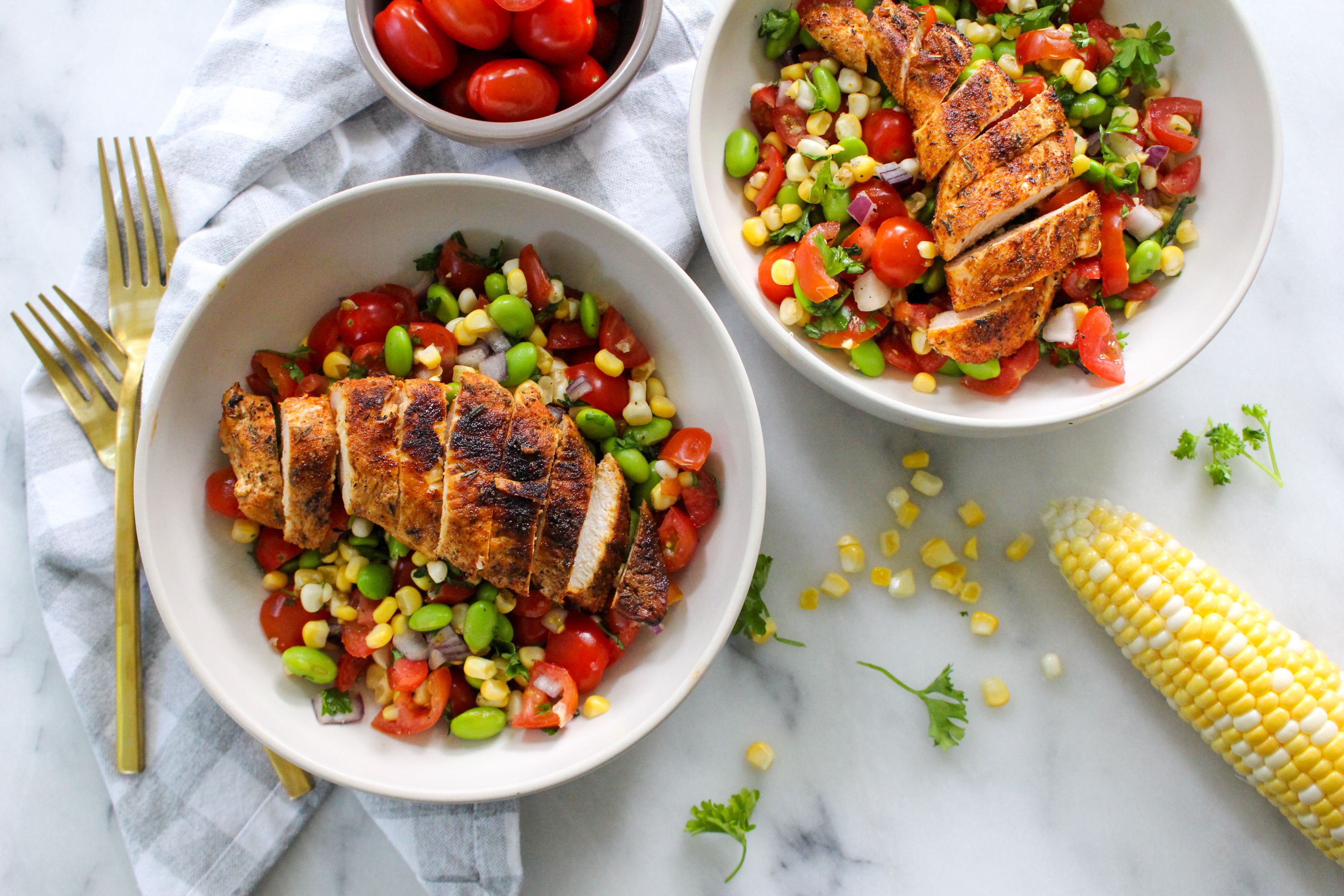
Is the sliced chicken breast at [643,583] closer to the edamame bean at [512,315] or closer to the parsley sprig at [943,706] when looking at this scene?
the edamame bean at [512,315]

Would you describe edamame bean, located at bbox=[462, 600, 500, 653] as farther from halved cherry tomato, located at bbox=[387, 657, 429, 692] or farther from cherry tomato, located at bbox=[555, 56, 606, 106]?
cherry tomato, located at bbox=[555, 56, 606, 106]

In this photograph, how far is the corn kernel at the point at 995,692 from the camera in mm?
3656

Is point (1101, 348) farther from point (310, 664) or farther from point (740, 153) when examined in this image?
point (310, 664)

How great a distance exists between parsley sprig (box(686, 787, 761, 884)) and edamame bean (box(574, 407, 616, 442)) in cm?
155

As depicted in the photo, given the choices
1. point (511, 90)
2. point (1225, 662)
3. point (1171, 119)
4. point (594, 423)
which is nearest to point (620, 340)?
point (594, 423)

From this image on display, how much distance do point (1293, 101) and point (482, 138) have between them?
138 inches

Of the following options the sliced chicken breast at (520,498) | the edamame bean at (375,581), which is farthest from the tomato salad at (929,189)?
the edamame bean at (375,581)

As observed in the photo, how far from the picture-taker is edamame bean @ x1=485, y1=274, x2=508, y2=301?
10.4 ft

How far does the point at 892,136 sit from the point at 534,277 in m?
1.45

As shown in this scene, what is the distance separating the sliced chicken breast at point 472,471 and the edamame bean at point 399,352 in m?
0.28

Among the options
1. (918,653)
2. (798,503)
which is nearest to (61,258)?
(798,503)

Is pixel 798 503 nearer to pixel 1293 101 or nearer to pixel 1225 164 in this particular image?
pixel 1225 164

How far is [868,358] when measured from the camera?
322 centimetres

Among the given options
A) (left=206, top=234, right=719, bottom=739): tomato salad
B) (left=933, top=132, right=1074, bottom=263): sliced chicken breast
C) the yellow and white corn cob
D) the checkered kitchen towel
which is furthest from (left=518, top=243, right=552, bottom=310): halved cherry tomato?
the yellow and white corn cob
